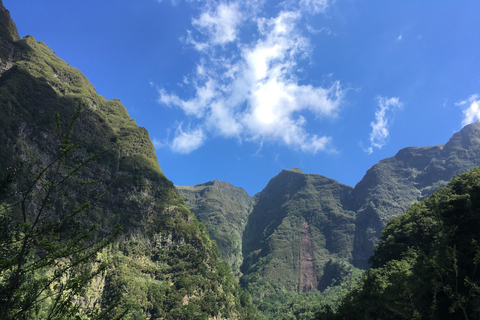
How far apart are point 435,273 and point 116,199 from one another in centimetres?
10146

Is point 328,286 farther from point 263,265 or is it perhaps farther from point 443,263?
point 443,263

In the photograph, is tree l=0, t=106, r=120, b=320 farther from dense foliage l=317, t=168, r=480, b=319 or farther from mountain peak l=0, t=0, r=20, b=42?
mountain peak l=0, t=0, r=20, b=42

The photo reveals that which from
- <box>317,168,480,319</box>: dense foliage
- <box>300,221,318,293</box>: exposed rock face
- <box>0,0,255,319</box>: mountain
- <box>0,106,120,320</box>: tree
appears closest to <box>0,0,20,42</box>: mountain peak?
<box>0,0,255,319</box>: mountain

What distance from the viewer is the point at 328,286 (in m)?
154

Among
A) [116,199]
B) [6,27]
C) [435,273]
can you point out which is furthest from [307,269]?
[6,27]

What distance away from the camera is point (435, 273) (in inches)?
786

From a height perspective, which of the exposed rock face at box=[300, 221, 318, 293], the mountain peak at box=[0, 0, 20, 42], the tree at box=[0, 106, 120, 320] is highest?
the mountain peak at box=[0, 0, 20, 42]

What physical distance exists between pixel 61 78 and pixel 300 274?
571 feet

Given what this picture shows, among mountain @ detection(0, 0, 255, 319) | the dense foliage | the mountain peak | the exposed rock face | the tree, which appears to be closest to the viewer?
the tree

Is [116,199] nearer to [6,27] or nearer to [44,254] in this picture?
[6,27]

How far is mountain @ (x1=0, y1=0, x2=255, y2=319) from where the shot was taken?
239ft

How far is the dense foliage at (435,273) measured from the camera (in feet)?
43.7

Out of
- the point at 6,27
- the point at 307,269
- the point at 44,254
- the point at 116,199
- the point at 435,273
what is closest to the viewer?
the point at 44,254

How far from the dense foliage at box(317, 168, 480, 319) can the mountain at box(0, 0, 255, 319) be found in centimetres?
5425
